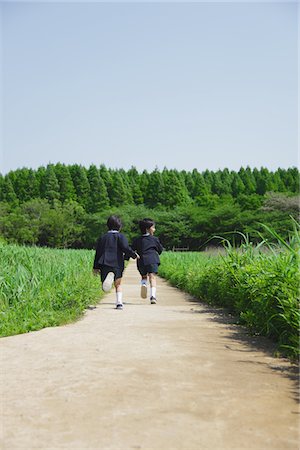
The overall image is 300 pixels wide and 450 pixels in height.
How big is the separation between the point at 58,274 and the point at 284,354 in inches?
194

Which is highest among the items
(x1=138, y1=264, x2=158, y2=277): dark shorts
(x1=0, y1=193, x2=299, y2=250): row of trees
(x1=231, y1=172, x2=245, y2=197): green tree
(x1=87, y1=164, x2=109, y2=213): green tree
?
(x1=231, y1=172, x2=245, y2=197): green tree

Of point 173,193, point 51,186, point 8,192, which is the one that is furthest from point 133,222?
point 8,192

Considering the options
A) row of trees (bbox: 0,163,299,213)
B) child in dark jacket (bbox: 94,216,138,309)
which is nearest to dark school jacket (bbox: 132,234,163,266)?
child in dark jacket (bbox: 94,216,138,309)

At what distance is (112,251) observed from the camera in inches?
288

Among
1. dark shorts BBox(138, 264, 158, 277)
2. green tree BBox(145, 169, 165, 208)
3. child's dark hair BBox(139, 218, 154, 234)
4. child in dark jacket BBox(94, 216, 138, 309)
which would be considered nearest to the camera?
child in dark jacket BBox(94, 216, 138, 309)

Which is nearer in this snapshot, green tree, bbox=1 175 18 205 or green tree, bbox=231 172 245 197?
green tree, bbox=1 175 18 205

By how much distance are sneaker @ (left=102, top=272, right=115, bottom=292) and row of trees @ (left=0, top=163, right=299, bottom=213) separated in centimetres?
4645

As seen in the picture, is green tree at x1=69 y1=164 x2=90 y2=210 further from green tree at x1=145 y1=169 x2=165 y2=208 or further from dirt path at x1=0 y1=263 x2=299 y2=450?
dirt path at x1=0 y1=263 x2=299 y2=450

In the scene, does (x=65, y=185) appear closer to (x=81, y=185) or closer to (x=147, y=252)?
(x=81, y=185)

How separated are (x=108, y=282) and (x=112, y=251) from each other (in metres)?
0.59

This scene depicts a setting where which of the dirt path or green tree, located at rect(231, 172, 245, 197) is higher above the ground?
green tree, located at rect(231, 172, 245, 197)

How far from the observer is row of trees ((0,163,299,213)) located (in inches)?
2391

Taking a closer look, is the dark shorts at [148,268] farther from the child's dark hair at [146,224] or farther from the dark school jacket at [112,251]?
the dark school jacket at [112,251]

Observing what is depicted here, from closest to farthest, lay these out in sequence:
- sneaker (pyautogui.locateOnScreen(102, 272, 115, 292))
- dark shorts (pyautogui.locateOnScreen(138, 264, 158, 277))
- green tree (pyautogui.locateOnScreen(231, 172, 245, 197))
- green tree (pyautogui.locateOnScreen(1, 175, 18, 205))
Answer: sneaker (pyautogui.locateOnScreen(102, 272, 115, 292)), dark shorts (pyautogui.locateOnScreen(138, 264, 158, 277)), green tree (pyautogui.locateOnScreen(1, 175, 18, 205)), green tree (pyautogui.locateOnScreen(231, 172, 245, 197))
